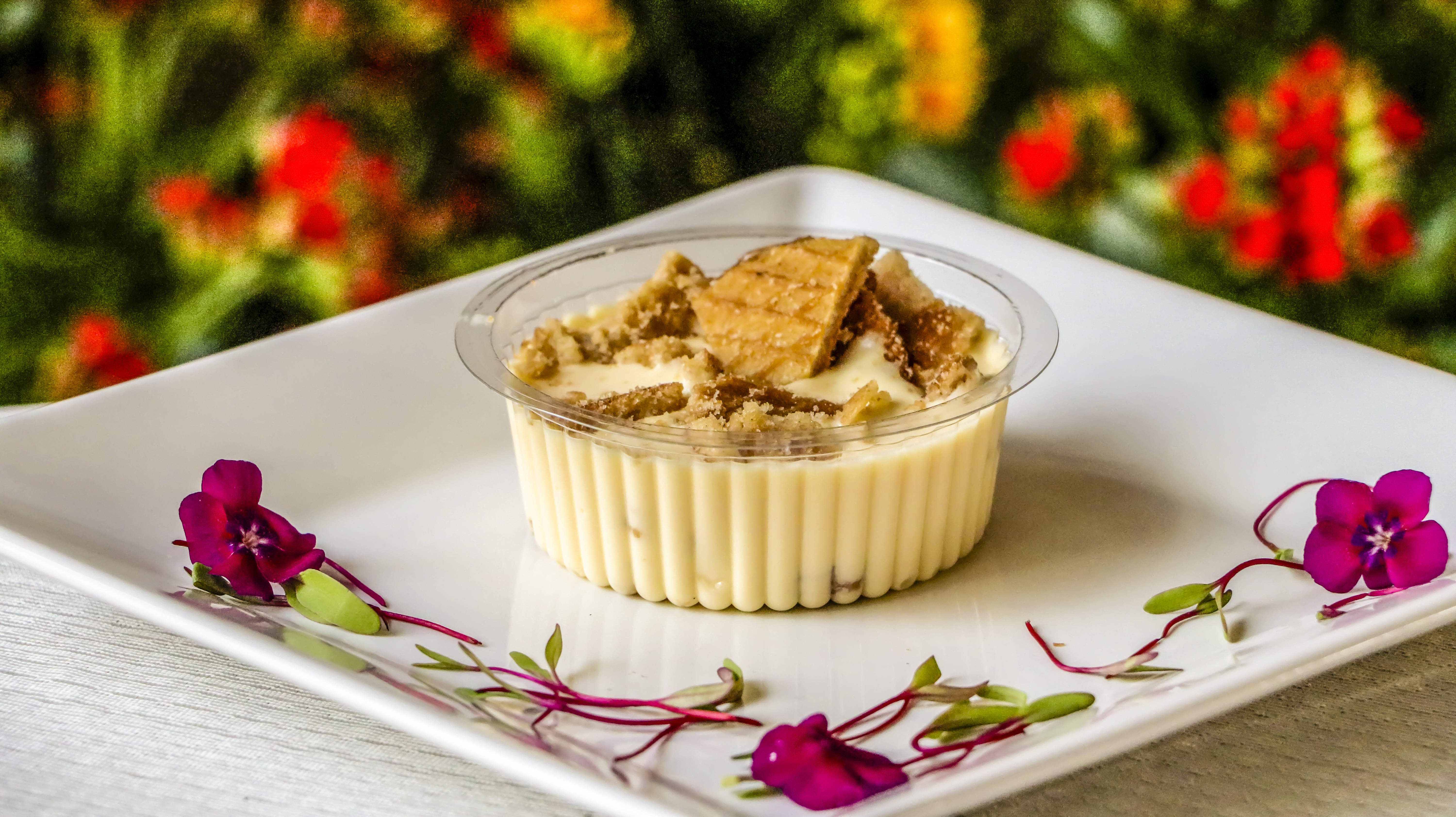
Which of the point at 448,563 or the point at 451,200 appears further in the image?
the point at 451,200

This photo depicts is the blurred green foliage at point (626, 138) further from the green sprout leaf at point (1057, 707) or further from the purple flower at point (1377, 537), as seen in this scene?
the green sprout leaf at point (1057, 707)

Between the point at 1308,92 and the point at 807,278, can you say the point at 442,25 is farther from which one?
the point at 1308,92

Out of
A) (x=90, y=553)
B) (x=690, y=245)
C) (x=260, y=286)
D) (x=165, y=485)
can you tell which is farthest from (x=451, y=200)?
(x=90, y=553)

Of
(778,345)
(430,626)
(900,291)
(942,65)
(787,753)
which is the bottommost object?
(787,753)

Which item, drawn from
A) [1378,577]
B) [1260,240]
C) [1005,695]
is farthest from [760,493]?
[1260,240]

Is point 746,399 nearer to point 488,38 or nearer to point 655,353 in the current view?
point 655,353

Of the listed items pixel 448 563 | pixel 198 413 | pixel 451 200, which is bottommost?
pixel 448 563

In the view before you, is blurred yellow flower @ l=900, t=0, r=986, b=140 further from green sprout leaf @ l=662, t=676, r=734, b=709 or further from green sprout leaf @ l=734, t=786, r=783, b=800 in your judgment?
green sprout leaf @ l=734, t=786, r=783, b=800
